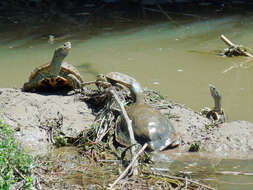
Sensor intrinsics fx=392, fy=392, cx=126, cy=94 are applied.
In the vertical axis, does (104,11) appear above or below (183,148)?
above

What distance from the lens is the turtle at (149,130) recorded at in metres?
3.67

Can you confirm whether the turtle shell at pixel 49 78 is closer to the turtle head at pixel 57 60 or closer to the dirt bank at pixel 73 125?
the turtle head at pixel 57 60

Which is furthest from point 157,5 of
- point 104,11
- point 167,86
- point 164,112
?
point 164,112

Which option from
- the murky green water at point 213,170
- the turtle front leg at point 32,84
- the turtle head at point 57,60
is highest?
the turtle head at point 57,60

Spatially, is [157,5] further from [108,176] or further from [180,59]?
[108,176]

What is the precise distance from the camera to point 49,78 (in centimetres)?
488

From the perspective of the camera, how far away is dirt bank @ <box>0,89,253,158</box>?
3896 mm

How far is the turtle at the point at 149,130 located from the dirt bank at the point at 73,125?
0.20 m

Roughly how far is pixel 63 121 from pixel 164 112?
1.14 metres

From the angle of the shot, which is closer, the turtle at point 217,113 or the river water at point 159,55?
the turtle at point 217,113

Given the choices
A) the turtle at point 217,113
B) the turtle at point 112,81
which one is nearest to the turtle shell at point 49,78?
the turtle at point 112,81

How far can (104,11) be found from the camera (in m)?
10.8

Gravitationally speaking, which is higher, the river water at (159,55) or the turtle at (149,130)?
the river water at (159,55)

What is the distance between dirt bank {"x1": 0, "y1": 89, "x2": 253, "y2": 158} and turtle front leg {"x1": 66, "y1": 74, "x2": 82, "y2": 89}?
1.06 ft
